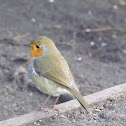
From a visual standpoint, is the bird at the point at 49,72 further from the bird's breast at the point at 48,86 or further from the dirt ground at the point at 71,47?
the dirt ground at the point at 71,47

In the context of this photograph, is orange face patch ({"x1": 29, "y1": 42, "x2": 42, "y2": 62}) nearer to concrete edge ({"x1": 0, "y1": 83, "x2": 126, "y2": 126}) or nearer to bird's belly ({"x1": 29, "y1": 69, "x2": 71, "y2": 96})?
bird's belly ({"x1": 29, "y1": 69, "x2": 71, "y2": 96})

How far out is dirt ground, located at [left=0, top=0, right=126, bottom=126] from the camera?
4.23 m

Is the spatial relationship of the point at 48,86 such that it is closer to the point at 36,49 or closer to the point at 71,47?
the point at 36,49

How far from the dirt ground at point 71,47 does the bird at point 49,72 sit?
361 millimetres

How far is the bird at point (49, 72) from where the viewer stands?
3.51 meters

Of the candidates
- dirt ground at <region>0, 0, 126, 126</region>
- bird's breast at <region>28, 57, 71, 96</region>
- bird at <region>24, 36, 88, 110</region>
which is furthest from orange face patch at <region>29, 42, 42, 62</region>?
dirt ground at <region>0, 0, 126, 126</region>

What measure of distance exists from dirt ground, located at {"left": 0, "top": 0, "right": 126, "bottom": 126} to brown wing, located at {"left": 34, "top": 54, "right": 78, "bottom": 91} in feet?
1.42

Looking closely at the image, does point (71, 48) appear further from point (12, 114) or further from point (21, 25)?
point (12, 114)

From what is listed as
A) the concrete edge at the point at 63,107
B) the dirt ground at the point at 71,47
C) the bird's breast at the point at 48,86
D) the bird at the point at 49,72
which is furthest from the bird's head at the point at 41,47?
the dirt ground at the point at 71,47

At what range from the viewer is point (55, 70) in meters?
3.63

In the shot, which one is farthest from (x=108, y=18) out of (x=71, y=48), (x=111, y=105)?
(x=111, y=105)

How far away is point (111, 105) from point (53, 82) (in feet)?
2.71

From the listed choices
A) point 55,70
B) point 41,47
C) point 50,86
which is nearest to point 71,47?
point 41,47

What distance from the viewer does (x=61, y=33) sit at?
6.98 metres
